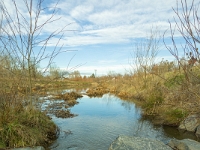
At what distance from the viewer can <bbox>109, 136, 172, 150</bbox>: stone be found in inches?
144

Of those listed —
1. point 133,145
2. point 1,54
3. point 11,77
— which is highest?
point 1,54

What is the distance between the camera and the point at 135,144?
3750 millimetres

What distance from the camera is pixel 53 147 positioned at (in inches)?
170

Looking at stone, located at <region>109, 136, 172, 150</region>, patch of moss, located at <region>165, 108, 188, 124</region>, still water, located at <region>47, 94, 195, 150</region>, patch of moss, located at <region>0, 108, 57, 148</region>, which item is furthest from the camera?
patch of moss, located at <region>165, 108, 188, 124</region>

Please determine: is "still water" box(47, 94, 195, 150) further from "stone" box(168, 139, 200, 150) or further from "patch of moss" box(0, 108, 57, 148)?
"stone" box(168, 139, 200, 150)

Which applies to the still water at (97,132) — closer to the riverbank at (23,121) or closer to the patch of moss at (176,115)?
the riverbank at (23,121)

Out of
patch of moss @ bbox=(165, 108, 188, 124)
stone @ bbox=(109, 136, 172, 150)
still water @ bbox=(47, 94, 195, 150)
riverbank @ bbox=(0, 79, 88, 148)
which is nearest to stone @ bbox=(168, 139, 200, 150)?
stone @ bbox=(109, 136, 172, 150)

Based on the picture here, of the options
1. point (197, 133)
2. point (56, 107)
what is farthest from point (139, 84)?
point (197, 133)

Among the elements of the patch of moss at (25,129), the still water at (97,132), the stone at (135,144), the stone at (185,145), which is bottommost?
the still water at (97,132)

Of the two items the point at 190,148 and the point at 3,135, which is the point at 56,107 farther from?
the point at 190,148

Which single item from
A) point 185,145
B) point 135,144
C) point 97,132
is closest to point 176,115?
point 185,145

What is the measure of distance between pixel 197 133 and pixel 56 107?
21.7 ft

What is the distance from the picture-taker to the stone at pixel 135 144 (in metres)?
3.65

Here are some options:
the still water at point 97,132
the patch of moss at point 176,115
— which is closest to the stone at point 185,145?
the still water at point 97,132
